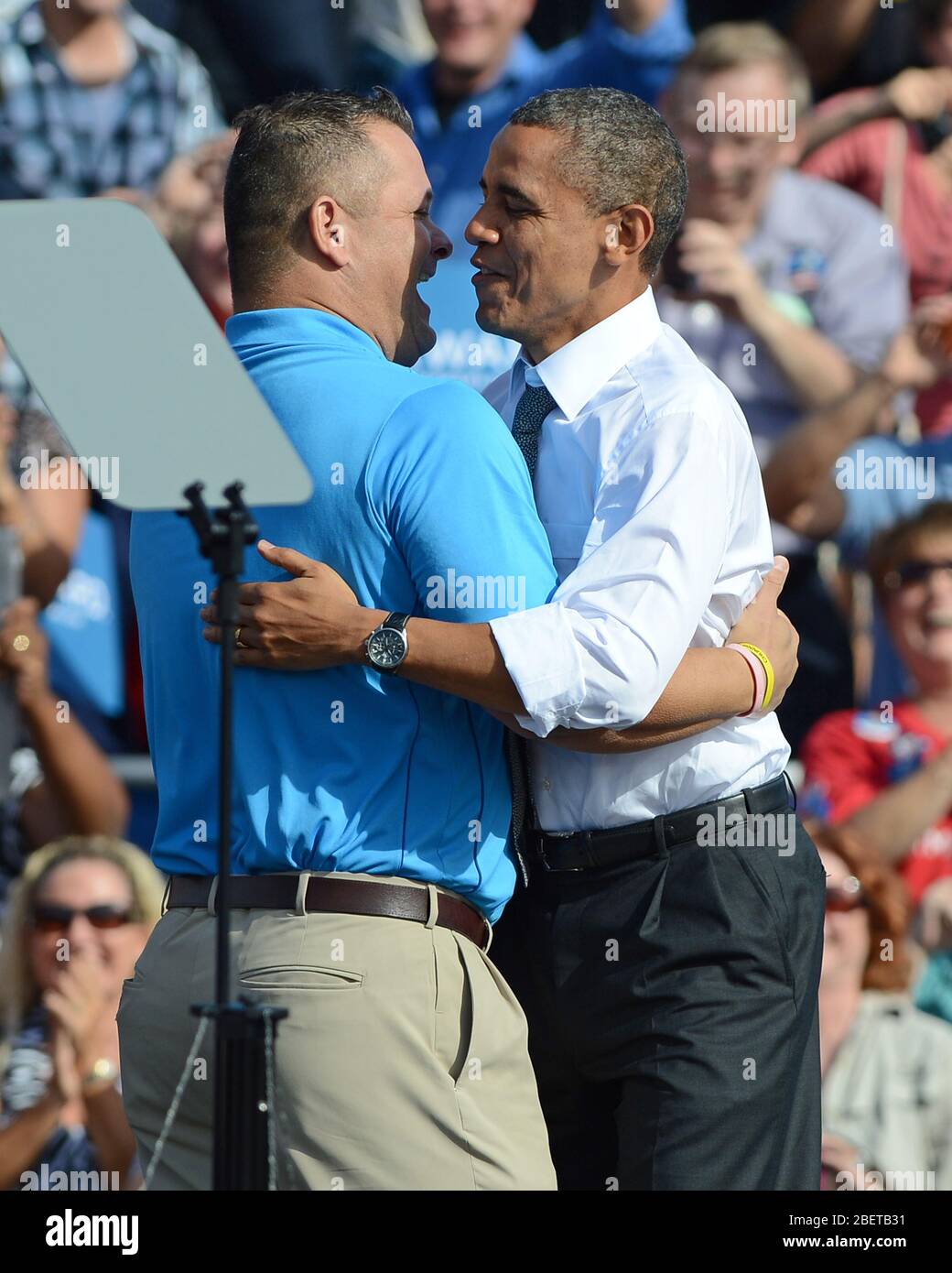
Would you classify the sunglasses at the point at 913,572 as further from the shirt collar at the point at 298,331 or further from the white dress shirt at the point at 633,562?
the shirt collar at the point at 298,331

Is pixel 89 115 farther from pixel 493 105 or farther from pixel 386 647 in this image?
pixel 386 647

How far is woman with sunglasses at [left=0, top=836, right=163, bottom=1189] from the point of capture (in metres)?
4.19

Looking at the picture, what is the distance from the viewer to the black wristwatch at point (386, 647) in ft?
6.79

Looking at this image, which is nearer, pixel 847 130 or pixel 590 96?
pixel 590 96

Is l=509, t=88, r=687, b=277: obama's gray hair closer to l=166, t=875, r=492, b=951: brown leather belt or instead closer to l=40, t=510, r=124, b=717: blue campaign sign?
l=166, t=875, r=492, b=951: brown leather belt

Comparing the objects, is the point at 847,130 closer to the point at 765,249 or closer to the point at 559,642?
the point at 765,249

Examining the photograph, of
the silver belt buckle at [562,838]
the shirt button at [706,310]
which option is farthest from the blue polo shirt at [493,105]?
the silver belt buckle at [562,838]

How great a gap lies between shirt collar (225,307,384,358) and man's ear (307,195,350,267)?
78mm

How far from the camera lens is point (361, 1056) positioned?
206cm

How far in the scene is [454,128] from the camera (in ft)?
15.3

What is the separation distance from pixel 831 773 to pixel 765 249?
1.41 metres

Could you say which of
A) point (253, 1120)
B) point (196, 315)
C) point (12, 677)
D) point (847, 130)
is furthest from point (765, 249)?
point (253, 1120)

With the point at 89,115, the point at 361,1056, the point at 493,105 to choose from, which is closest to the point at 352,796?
the point at 361,1056

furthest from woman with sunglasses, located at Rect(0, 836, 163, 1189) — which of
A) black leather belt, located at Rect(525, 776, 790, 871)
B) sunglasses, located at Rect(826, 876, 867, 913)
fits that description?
black leather belt, located at Rect(525, 776, 790, 871)
